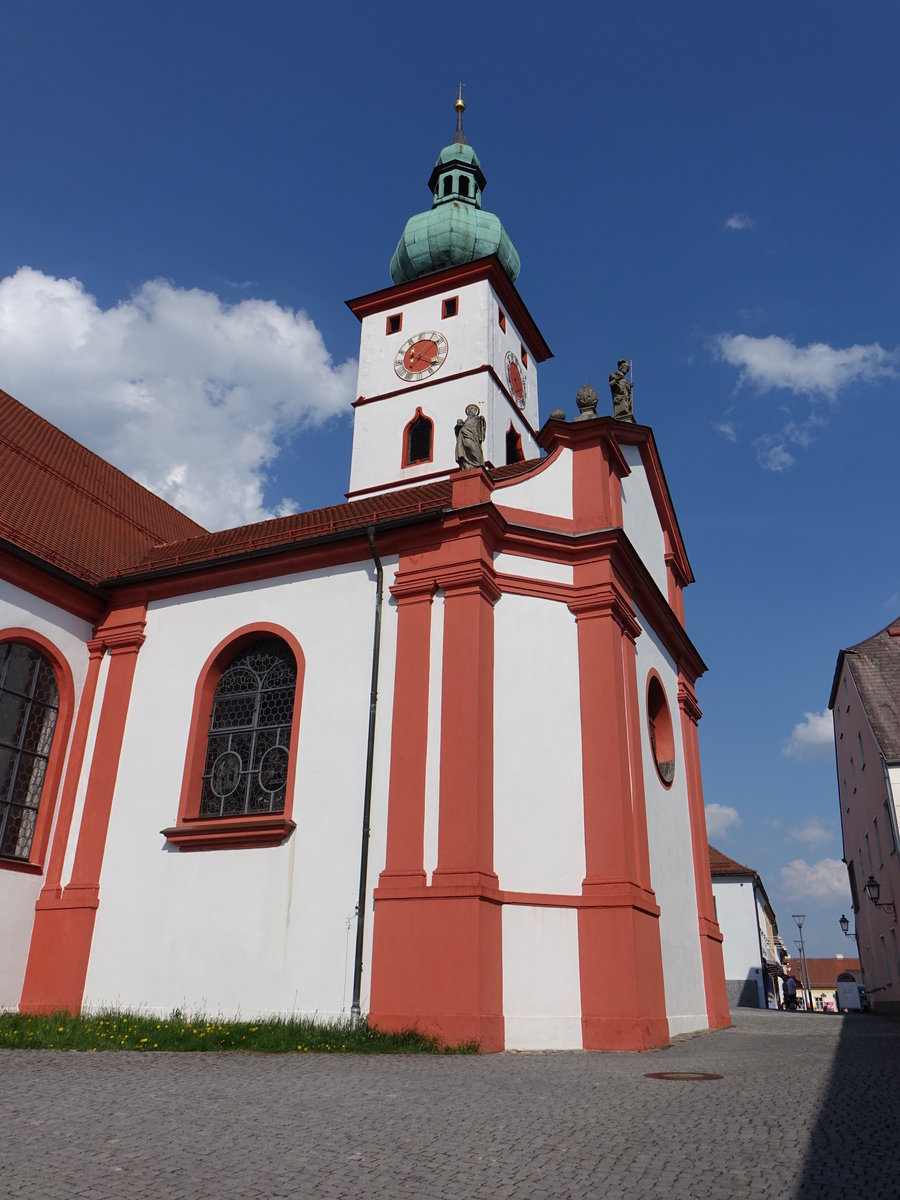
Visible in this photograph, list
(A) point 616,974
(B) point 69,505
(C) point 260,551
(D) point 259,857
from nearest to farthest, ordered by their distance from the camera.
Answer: (A) point 616,974, (D) point 259,857, (C) point 260,551, (B) point 69,505

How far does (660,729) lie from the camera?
1612cm

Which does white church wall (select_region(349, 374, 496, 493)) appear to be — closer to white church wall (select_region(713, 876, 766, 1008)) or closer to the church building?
the church building

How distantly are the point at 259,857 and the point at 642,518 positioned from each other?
29.6 feet

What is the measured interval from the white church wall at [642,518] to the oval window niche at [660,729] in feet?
6.34

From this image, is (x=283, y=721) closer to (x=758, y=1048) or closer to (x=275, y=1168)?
(x=758, y=1048)

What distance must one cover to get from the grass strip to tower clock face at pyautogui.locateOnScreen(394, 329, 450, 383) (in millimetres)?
17755

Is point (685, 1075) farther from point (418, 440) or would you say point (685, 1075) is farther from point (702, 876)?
point (418, 440)

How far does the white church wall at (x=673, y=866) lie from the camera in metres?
13.4

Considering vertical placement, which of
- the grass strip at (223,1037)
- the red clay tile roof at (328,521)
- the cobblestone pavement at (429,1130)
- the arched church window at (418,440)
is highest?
the arched church window at (418,440)

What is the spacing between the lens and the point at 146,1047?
30.7 ft

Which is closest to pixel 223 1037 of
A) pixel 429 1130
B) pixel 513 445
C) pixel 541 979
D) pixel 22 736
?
pixel 541 979

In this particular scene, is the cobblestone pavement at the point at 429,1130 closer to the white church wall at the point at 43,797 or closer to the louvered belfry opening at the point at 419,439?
the white church wall at the point at 43,797

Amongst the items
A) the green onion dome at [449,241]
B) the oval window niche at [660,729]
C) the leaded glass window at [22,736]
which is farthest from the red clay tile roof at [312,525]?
the green onion dome at [449,241]

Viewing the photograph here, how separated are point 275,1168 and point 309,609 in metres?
9.67
